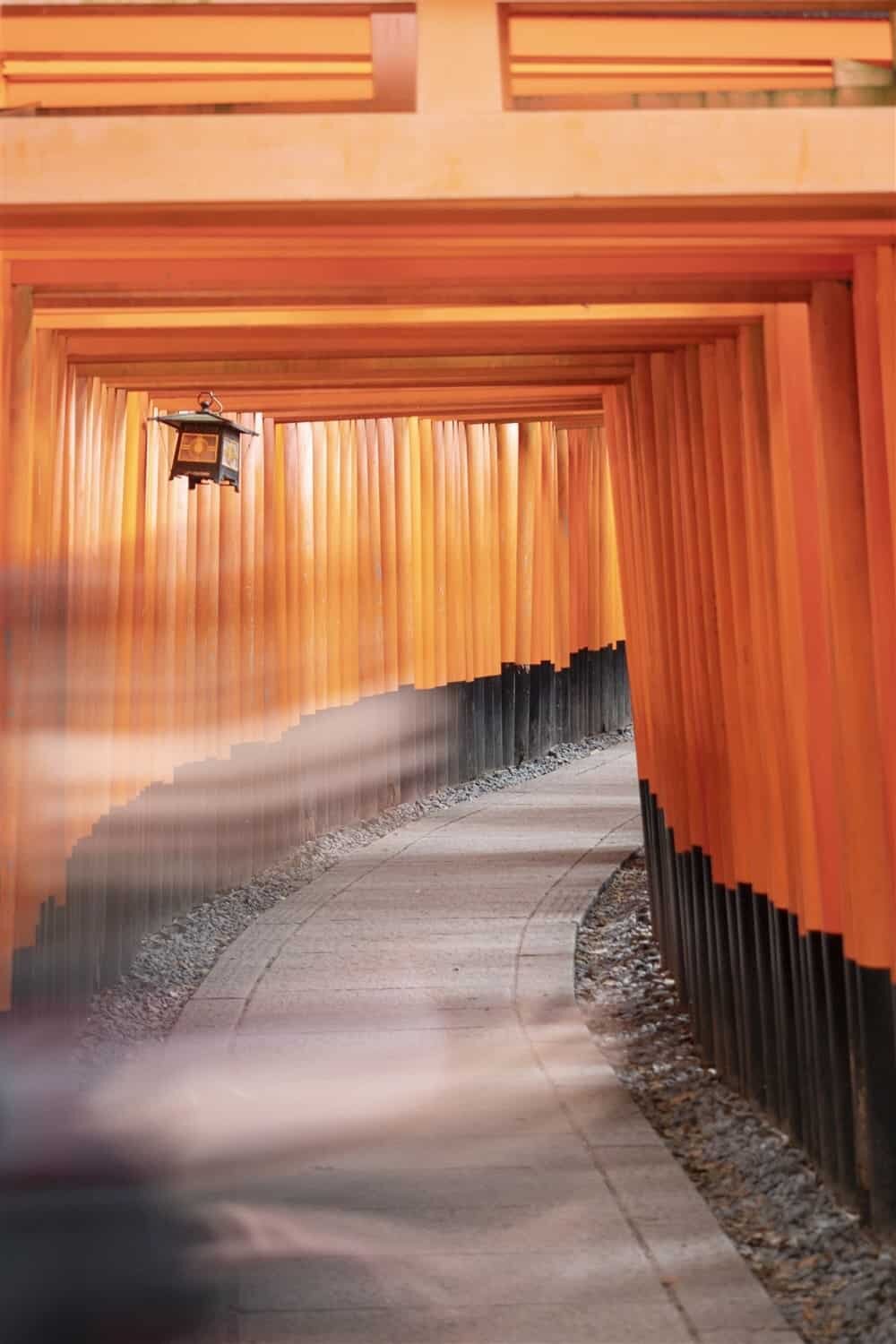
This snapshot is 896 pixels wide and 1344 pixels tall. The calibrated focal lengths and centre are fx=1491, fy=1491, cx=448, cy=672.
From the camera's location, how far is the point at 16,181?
314 centimetres

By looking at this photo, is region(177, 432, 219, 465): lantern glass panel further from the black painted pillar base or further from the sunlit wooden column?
the sunlit wooden column

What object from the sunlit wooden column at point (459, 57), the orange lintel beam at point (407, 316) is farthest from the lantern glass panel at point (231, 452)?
the sunlit wooden column at point (459, 57)

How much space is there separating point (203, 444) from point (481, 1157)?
314cm

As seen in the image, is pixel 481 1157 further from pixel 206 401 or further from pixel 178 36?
pixel 206 401

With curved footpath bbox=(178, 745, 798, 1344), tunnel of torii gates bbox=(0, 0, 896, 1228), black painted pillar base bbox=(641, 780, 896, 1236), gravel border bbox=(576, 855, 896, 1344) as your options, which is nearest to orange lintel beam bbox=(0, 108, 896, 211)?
tunnel of torii gates bbox=(0, 0, 896, 1228)

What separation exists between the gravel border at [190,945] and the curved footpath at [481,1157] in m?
0.13

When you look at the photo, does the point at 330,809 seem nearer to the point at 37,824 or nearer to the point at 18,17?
the point at 37,824

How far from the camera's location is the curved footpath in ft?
11.5

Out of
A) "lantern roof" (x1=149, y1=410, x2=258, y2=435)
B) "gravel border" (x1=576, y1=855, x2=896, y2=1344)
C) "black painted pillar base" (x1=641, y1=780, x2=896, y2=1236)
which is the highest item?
"lantern roof" (x1=149, y1=410, x2=258, y2=435)

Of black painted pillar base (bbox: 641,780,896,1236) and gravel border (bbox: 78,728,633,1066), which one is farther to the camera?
gravel border (bbox: 78,728,633,1066)

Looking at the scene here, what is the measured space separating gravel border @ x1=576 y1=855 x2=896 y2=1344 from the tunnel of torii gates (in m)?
0.14

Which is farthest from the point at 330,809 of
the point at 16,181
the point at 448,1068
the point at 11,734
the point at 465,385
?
the point at 16,181

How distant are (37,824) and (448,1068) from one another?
5.70 feet

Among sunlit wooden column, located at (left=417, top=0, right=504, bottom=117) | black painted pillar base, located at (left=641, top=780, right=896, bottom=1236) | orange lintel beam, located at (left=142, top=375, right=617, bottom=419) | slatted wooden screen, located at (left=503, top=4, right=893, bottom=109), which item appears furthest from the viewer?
orange lintel beam, located at (left=142, top=375, right=617, bottom=419)
